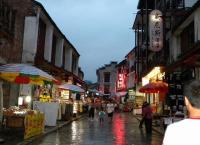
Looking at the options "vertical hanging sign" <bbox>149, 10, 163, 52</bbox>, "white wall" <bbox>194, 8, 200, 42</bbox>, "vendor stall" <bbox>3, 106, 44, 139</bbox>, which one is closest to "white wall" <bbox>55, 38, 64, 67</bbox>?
"vertical hanging sign" <bbox>149, 10, 163, 52</bbox>

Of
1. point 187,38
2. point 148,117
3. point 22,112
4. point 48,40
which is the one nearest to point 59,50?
point 48,40

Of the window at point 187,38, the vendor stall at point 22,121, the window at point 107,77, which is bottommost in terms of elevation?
the vendor stall at point 22,121

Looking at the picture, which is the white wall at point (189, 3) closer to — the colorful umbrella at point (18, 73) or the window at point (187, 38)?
the window at point (187, 38)

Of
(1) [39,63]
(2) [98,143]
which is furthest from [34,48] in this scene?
(2) [98,143]

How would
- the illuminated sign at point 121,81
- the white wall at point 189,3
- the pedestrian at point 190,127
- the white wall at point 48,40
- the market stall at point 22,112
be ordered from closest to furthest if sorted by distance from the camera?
the pedestrian at point 190,127 < the market stall at point 22,112 < the white wall at point 189,3 < the white wall at point 48,40 < the illuminated sign at point 121,81

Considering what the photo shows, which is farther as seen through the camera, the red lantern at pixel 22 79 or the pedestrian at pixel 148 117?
the pedestrian at pixel 148 117

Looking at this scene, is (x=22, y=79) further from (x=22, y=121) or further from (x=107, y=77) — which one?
(x=107, y=77)

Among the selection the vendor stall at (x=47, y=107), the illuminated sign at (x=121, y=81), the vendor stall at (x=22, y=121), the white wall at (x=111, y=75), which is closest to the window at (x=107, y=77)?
the white wall at (x=111, y=75)

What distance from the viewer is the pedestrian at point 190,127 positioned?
296 centimetres

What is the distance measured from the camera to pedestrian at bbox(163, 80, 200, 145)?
2.96 meters

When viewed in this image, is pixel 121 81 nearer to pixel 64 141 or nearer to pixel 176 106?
pixel 176 106

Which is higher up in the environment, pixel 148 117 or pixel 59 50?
pixel 59 50

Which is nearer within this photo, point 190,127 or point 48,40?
point 190,127

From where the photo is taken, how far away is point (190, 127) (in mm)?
3004
